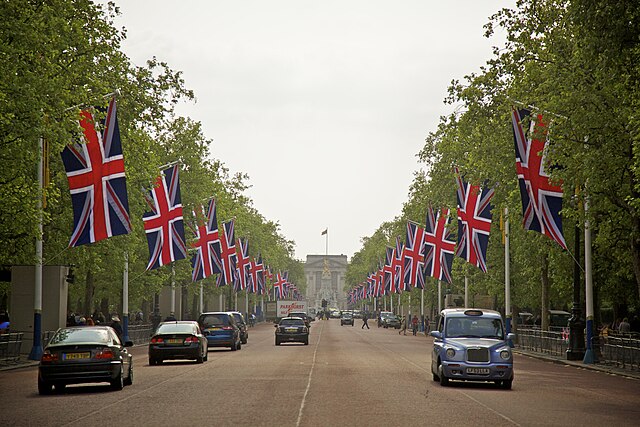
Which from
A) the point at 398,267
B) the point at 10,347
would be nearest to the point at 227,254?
the point at 398,267

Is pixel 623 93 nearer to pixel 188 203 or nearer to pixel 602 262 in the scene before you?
pixel 602 262

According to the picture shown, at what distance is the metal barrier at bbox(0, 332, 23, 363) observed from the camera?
36188 millimetres

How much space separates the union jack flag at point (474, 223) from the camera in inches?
1895

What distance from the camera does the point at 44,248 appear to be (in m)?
44.1

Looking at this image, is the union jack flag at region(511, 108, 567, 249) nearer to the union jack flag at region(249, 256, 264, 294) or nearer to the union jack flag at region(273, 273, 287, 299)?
the union jack flag at region(249, 256, 264, 294)

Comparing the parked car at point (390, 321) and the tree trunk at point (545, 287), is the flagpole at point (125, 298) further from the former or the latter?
the parked car at point (390, 321)

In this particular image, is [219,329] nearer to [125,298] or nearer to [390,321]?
[125,298]

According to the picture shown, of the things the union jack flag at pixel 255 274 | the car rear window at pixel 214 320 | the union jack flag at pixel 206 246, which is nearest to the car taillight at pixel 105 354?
the car rear window at pixel 214 320

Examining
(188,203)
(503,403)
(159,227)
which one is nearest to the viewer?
(503,403)

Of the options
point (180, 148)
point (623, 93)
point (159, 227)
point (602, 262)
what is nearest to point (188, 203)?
point (180, 148)

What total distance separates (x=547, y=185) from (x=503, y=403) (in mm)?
14678

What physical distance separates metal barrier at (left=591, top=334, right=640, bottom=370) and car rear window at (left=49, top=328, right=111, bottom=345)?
18617 millimetres

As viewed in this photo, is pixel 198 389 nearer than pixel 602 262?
Yes

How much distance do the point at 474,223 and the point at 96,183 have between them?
2047 cm
